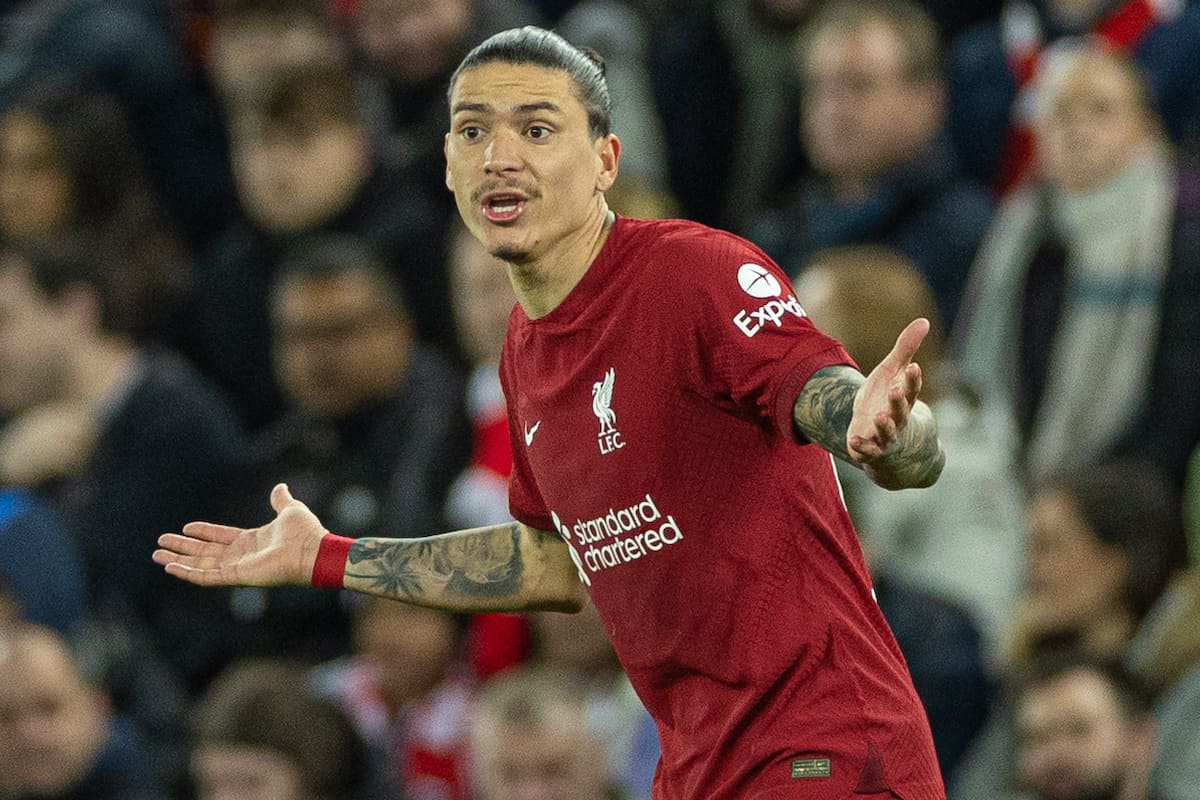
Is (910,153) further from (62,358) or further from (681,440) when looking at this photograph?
(681,440)

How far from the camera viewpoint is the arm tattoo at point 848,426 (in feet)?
11.1

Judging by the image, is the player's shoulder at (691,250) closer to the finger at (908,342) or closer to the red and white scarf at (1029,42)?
the finger at (908,342)

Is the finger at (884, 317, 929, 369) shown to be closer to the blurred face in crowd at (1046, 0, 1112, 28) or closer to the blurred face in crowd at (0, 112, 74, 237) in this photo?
the blurred face in crowd at (1046, 0, 1112, 28)

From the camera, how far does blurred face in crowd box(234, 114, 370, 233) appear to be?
7.96 m

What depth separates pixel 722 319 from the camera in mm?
3678

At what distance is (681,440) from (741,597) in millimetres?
258

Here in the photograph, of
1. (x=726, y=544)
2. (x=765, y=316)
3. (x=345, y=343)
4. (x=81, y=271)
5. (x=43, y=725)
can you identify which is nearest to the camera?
(x=765, y=316)

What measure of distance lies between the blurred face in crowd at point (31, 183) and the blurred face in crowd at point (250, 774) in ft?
8.74

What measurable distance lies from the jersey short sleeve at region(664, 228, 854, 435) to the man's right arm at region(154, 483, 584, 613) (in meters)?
0.76

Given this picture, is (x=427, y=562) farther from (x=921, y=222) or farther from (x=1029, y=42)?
(x=1029, y=42)

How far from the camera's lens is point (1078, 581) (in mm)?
6281

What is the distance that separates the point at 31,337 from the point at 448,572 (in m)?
3.72

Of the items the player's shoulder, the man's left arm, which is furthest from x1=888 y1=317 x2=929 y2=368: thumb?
the player's shoulder

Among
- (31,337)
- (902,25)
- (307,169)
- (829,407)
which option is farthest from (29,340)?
(829,407)
